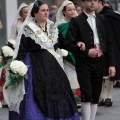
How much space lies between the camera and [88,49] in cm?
598

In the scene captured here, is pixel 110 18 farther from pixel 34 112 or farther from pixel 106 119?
pixel 34 112

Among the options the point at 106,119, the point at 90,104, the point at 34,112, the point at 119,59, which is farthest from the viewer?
the point at 119,59

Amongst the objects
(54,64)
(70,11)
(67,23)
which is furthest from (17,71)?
(70,11)

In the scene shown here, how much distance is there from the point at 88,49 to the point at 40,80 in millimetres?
657

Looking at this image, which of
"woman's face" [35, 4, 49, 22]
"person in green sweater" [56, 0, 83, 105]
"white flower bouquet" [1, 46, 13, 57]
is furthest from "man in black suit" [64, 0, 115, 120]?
"white flower bouquet" [1, 46, 13, 57]

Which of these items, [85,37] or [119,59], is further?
[119,59]

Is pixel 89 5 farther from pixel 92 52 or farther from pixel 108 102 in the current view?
pixel 108 102

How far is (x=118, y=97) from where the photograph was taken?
973 centimetres

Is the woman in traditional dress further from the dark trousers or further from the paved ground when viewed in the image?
the paved ground

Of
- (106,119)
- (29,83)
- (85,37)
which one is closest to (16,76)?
(29,83)

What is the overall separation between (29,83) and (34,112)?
339 mm

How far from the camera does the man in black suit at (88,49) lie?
19.7 feet

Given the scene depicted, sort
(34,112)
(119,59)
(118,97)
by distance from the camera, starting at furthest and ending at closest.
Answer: (118,97) < (119,59) < (34,112)

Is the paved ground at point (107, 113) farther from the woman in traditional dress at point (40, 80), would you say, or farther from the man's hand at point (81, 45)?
the man's hand at point (81, 45)
